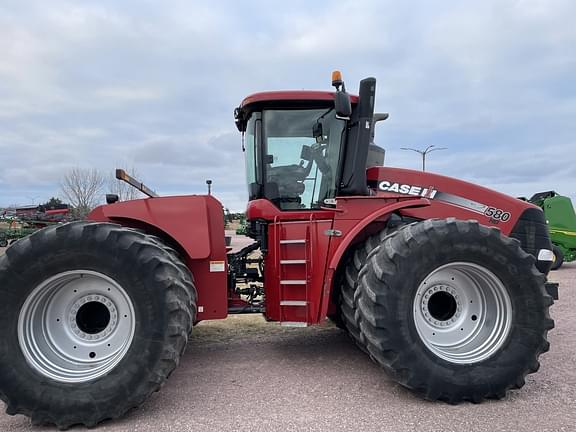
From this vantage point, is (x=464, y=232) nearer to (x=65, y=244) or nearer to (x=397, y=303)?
(x=397, y=303)

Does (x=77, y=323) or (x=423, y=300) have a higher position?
(x=423, y=300)

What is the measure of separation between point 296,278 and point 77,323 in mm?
1996

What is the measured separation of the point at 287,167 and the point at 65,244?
2.28 m

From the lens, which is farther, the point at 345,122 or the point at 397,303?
the point at 345,122

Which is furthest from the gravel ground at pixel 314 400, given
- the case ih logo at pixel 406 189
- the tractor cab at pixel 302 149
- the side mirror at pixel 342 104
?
the side mirror at pixel 342 104

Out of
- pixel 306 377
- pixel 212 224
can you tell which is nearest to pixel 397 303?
pixel 306 377

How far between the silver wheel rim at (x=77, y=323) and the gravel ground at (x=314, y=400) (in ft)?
1.66

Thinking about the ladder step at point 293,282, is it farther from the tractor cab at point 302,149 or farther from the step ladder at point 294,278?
the tractor cab at point 302,149

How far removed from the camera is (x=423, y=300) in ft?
13.6

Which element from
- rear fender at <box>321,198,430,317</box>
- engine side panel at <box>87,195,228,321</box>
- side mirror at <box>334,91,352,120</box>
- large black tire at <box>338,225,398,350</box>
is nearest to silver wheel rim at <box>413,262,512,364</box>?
large black tire at <box>338,225,398,350</box>

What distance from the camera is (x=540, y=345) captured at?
3910mm

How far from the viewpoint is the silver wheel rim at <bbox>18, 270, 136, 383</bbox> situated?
145 inches

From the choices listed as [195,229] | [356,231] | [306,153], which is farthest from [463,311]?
[195,229]

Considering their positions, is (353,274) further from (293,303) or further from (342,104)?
(342,104)
